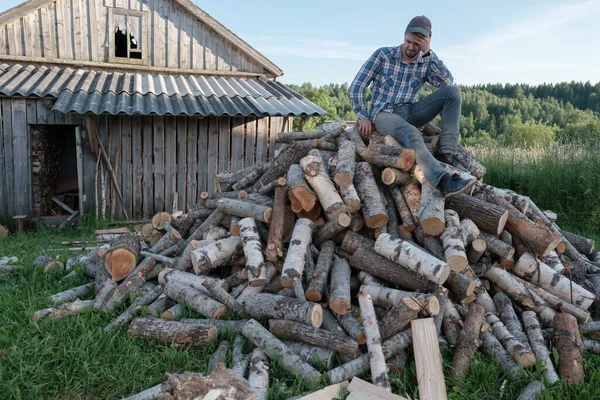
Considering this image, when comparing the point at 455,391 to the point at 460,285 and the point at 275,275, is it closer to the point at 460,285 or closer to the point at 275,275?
the point at 460,285

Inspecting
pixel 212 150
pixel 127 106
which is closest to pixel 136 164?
pixel 127 106

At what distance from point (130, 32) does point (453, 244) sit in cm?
945

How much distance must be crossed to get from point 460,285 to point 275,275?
176 cm

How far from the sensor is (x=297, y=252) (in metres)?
4.18

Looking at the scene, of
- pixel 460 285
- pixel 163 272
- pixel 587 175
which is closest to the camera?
pixel 460 285

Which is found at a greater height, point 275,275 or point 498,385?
point 275,275

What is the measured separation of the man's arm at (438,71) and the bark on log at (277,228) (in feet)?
7.99

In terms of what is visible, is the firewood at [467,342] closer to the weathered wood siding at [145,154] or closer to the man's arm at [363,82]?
the man's arm at [363,82]

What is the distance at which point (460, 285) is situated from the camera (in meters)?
3.87

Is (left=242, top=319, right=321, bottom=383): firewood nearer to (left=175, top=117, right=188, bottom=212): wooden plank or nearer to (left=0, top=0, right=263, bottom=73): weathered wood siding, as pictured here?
(left=175, top=117, right=188, bottom=212): wooden plank

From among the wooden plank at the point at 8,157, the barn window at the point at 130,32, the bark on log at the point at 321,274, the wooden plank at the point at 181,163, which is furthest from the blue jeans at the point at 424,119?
the wooden plank at the point at 8,157

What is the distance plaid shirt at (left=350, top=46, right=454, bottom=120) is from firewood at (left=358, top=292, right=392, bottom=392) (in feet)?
8.93

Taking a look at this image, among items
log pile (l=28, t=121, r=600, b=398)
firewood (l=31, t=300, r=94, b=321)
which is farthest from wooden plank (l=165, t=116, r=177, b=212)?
firewood (l=31, t=300, r=94, b=321)

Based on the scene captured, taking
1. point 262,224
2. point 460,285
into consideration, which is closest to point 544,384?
point 460,285
